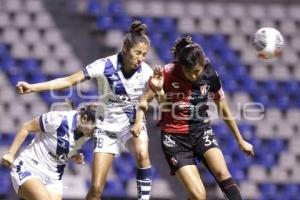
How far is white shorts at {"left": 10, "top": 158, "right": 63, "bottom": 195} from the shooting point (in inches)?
279

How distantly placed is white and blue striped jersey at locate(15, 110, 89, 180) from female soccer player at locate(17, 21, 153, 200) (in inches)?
10.6

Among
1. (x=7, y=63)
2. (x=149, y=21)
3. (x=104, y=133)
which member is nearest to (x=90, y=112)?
(x=104, y=133)

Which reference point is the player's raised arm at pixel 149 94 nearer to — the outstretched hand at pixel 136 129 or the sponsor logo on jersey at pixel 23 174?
the outstretched hand at pixel 136 129

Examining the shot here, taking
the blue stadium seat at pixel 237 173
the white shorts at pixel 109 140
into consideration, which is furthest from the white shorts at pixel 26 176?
the blue stadium seat at pixel 237 173

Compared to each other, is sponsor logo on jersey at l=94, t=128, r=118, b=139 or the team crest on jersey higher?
the team crest on jersey

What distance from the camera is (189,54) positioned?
676cm

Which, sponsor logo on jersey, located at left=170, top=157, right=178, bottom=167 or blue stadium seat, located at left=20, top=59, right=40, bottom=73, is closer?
sponsor logo on jersey, located at left=170, top=157, right=178, bottom=167

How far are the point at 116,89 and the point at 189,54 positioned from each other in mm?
876

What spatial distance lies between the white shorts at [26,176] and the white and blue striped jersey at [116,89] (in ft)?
2.56

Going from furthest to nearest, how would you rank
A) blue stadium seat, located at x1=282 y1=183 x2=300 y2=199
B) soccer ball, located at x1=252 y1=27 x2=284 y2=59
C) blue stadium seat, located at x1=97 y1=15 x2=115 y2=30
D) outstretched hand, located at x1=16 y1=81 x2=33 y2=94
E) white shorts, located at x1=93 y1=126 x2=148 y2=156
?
blue stadium seat, located at x1=97 y1=15 x2=115 y2=30 → blue stadium seat, located at x1=282 y1=183 x2=300 y2=199 → soccer ball, located at x1=252 y1=27 x2=284 y2=59 → white shorts, located at x1=93 y1=126 x2=148 y2=156 → outstretched hand, located at x1=16 y1=81 x2=33 y2=94

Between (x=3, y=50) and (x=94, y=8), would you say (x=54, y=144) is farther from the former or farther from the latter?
(x=94, y=8)

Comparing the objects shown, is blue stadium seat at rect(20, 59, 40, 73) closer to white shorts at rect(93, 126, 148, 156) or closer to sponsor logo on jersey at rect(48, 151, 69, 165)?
sponsor logo on jersey at rect(48, 151, 69, 165)

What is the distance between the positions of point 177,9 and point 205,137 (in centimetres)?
749

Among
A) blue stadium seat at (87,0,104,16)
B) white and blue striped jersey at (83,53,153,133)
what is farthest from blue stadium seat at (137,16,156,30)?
white and blue striped jersey at (83,53,153,133)
